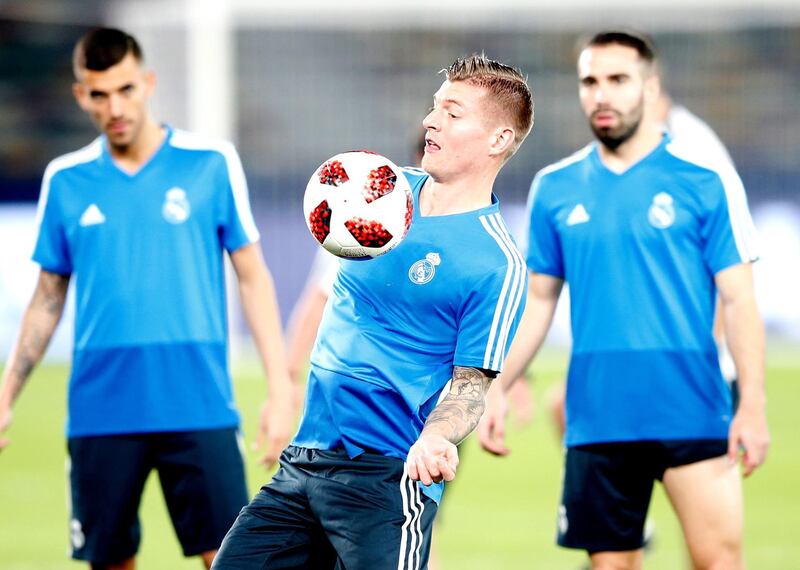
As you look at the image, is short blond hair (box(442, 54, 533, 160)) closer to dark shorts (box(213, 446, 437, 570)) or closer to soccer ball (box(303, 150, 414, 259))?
soccer ball (box(303, 150, 414, 259))

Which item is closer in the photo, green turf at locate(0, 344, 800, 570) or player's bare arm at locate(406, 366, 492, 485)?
player's bare arm at locate(406, 366, 492, 485)

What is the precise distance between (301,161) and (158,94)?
365cm

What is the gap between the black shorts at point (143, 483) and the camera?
5441mm

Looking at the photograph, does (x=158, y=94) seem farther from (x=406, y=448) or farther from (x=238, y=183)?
(x=406, y=448)

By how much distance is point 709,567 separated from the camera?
5352mm

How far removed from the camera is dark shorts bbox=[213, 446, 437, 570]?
399 centimetres

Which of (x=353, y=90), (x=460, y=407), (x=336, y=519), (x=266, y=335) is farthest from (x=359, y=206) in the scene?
(x=353, y=90)

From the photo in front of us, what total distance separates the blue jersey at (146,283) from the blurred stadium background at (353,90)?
31.6ft

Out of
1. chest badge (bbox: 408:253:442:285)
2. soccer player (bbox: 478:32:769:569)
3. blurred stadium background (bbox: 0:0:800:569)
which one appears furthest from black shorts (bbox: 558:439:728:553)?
blurred stadium background (bbox: 0:0:800:569)

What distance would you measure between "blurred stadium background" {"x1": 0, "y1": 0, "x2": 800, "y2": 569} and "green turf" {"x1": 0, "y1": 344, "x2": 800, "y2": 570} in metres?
2.42

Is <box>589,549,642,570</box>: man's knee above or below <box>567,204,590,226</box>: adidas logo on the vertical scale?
below

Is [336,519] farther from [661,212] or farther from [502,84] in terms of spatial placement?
[661,212]

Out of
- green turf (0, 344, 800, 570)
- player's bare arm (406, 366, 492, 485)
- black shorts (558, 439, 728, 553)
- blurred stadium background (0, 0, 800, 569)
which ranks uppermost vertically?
blurred stadium background (0, 0, 800, 569)

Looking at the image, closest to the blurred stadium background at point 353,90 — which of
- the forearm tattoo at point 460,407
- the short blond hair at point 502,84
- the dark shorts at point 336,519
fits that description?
the dark shorts at point 336,519
